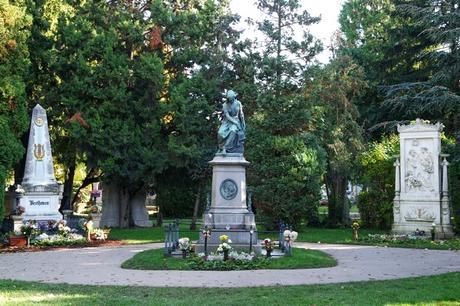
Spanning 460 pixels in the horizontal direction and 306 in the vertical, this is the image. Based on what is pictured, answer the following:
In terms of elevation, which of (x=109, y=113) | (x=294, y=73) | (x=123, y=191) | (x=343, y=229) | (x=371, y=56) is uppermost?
(x=371, y=56)

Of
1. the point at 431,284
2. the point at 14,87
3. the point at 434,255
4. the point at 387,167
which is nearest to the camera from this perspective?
the point at 431,284

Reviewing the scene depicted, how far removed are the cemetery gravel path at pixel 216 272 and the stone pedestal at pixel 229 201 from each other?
264cm

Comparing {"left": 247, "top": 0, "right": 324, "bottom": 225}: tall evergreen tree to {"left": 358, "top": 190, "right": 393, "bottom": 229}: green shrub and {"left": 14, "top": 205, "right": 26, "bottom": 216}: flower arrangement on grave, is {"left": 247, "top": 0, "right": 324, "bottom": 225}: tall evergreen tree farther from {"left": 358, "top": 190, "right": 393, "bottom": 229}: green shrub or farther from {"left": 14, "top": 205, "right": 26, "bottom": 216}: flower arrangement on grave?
{"left": 14, "top": 205, "right": 26, "bottom": 216}: flower arrangement on grave

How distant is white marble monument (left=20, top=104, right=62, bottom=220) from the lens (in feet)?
73.3

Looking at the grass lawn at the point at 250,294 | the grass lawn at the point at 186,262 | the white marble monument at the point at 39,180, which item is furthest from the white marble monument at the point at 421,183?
the white marble monument at the point at 39,180

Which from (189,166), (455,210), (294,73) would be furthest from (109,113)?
(455,210)

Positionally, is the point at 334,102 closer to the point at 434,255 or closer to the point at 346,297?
the point at 434,255

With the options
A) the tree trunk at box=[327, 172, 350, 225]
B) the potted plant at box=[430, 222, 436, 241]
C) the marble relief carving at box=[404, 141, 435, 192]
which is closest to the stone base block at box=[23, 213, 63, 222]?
the tree trunk at box=[327, 172, 350, 225]

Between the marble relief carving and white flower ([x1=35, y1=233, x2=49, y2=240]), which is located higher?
the marble relief carving

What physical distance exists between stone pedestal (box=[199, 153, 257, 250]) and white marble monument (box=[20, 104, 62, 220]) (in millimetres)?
9293

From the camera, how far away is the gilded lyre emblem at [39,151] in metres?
23.5

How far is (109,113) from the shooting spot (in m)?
27.0

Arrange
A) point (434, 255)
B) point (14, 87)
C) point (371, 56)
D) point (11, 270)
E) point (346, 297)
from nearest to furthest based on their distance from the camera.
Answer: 1. point (346, 297)
2. point (11, 270)
3. point (434, 255)
4. point (14, 87)
5. point (371, 56)

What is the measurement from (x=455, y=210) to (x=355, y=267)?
11.4 metres
